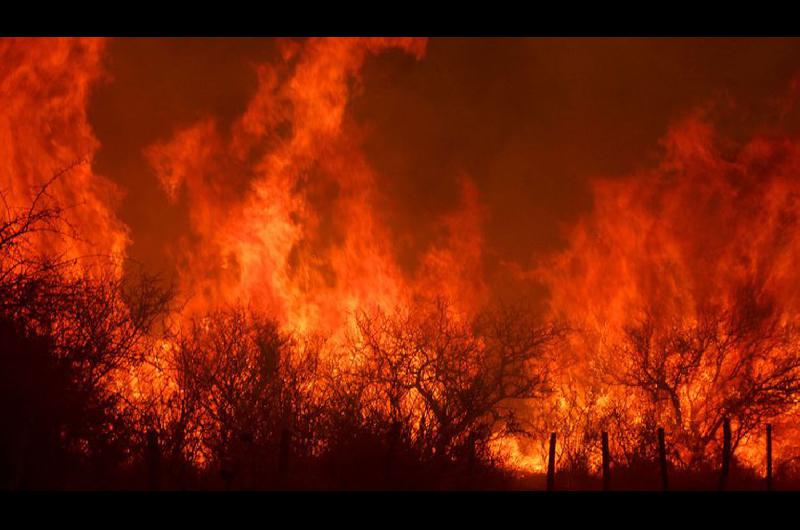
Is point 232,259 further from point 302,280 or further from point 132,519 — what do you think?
point 132,519

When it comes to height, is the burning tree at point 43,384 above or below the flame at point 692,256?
below

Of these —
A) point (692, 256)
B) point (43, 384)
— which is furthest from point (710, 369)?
point (43, 384)

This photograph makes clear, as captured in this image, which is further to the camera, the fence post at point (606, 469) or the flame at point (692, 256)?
the flame at point (692, 256)

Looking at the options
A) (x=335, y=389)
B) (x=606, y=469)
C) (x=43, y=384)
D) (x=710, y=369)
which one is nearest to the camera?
(x=43, y=384)

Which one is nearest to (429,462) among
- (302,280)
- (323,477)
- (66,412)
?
(323,477)

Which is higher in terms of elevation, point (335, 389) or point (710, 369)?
point (710, 369)

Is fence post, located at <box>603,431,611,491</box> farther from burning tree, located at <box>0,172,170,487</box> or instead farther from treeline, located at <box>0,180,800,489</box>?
burning tree, located at <box>0,172,170,487</box>

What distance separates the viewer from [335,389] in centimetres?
2427

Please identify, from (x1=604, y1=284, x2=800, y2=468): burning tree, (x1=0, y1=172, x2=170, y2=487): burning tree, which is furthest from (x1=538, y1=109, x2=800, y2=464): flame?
(x1=0, y1=172, x2=170, y2=487): burning tree

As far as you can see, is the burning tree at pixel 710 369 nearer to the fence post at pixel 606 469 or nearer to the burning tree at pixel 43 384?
the fence post at pixel 606 469

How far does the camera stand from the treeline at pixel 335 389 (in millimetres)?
13250

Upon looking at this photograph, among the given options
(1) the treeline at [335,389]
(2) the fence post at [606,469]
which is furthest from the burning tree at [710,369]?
→ (2) the fence post at [606,469]

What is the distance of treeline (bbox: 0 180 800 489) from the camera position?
522 inches

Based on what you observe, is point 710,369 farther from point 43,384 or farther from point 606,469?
point 43,384
